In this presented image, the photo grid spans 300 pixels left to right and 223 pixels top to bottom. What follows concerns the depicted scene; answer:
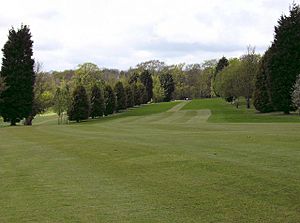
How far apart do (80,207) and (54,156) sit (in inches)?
345

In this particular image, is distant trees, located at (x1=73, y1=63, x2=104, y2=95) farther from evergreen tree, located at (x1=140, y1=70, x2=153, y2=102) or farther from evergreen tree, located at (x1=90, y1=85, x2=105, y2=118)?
evergreen tree, located at (x1=90, y1=85, x2=105, y2=118)

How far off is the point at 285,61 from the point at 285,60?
0.41 feet

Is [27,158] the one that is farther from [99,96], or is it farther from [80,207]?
[99,96]

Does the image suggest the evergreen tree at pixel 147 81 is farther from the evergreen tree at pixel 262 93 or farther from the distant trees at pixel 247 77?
the evergreen tree at pixel 262 93

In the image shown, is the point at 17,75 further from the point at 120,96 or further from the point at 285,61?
the point at 120,96

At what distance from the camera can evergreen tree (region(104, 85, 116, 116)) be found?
8860 cm

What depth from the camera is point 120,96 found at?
4028 inches

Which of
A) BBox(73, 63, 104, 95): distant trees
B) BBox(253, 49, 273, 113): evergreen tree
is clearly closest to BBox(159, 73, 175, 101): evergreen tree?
BBox(73, 63, 104, 95): distant trees

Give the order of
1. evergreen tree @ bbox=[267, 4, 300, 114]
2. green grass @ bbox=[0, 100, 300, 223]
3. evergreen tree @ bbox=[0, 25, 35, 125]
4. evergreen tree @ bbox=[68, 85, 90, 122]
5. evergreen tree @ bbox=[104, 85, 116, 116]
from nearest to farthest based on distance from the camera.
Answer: green grass @ bbox=[0, 100, 300, 223], evergreen tree @ bbox=[267, 4, 300, 114], evergreen tree @ bbox=[0, 25, 35, 125], evergreen tree @ bbox=[68, 85, 90, 122], evergreen tree @ bbox=[104, 85, 116, 116]

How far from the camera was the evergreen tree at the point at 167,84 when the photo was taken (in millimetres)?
151950

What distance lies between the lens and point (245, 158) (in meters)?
13.7

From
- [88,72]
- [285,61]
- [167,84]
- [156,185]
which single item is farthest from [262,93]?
[167,84]

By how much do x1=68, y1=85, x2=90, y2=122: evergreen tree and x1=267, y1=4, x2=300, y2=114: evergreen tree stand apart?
3048 cm

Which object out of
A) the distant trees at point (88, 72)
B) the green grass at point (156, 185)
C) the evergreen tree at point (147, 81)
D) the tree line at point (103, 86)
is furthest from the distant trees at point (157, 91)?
the green grass at point (156, 185)
